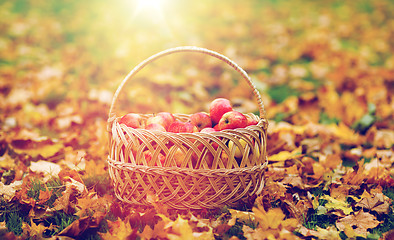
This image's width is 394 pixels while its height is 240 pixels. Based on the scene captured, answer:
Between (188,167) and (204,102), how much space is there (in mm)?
2071

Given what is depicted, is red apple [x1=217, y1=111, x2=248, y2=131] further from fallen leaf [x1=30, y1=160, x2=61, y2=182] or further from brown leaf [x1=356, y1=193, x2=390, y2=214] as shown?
fallen leaf [x1=30, y1=160, x2=61, y2=182]

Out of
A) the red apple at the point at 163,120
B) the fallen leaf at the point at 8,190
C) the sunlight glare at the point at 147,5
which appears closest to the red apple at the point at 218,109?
the red apple at the point at 163,120

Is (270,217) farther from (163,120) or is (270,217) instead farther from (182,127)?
(163,120)

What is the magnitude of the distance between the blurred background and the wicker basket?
153 centimetres

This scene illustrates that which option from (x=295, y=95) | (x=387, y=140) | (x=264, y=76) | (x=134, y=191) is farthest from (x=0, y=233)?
(x=264, y=76)

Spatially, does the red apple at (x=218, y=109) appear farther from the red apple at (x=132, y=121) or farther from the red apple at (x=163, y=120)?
the red apple at (x=132, y=121)

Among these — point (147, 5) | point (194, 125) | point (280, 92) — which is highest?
point (147, 5)

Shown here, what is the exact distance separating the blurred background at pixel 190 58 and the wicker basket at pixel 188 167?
1.53 m

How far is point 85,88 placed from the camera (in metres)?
3.71

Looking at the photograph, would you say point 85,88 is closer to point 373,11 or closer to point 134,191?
point 134,191

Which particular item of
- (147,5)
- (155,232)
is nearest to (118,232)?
(155,232)

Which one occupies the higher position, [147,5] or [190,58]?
[147,5]

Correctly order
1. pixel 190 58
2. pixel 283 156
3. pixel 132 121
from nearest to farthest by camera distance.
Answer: pixel 132 121 < pixel 283 156 < pixel 190 58

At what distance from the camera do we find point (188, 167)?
66.7 inches
